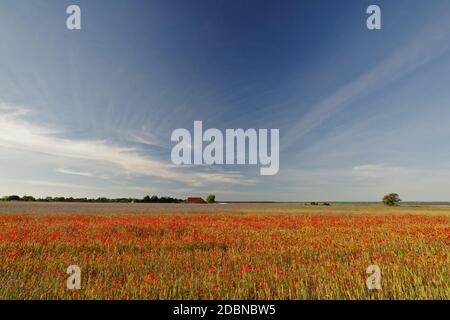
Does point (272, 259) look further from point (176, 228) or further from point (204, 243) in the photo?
point (176, 228)

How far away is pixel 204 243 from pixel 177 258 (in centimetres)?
248

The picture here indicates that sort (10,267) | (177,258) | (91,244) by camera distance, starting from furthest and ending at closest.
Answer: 1. (91,244)
2. (177,258)
3. (10,267)

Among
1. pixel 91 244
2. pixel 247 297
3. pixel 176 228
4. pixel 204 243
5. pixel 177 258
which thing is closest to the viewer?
pixel 247 297

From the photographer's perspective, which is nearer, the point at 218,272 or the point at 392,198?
the point at 218,272

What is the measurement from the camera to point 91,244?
8961 millimetres

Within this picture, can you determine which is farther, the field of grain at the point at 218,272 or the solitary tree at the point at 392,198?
the solitary tree at the point at 392,198

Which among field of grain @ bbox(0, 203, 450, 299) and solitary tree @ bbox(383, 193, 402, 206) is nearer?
field of grain @ bbox(0, 203, 450, 299)

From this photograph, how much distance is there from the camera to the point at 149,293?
444 cm

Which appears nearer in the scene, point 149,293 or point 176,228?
point 149,293
